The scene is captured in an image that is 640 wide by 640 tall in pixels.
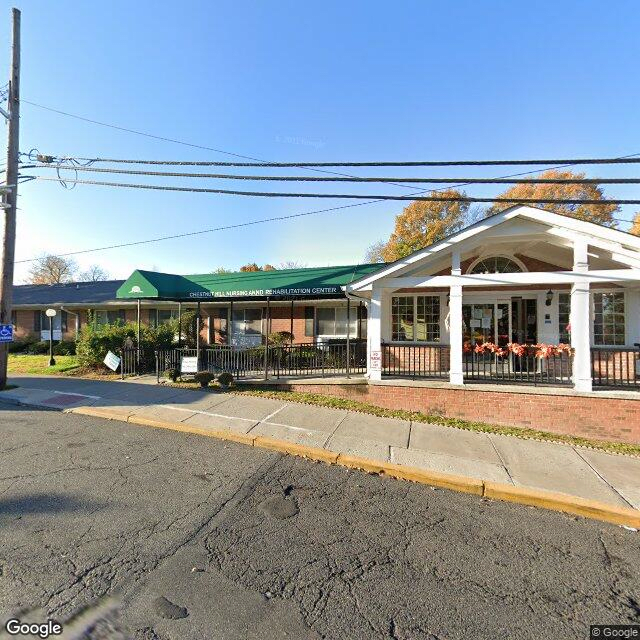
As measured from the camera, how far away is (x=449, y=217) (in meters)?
29.8

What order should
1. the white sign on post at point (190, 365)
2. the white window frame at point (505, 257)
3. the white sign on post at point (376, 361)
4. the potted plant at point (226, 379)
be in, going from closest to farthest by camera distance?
1. the white sign on post at point (376, 361)
2. the potted plant at point (226, 379)
3. the white sign on post at point (190, 365)
4. the white window frame at point (505, 257)

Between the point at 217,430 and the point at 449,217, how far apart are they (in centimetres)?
2874

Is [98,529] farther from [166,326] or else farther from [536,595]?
[166,326]

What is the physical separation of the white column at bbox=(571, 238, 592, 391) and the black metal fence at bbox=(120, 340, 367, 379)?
5.37m

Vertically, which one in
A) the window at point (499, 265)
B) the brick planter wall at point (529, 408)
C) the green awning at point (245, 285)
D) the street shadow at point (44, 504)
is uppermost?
the window at point (499, 265)

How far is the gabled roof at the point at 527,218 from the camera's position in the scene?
723cm

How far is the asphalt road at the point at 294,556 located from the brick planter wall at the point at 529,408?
368 centimetres

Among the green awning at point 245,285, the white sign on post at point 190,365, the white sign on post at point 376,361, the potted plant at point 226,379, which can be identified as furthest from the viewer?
the green awning at point 245,285

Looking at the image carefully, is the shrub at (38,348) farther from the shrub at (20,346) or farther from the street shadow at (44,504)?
the street shadow at (44,504)

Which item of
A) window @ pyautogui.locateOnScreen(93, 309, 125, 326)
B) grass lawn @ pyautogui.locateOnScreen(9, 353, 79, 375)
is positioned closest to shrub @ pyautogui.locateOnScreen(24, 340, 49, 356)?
grass lawn @ pyautogui.locateOnScreen(9, 353, 79, 375)

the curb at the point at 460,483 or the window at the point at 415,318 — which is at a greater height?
the window at the point at 415,318

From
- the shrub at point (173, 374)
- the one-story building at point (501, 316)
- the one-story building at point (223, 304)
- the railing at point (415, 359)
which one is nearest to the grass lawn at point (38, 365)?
the one-story building at point (223, 304)

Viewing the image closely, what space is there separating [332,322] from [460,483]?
11137 mm

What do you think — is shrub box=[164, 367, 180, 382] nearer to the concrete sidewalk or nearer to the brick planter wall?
the concrete sidewalk
